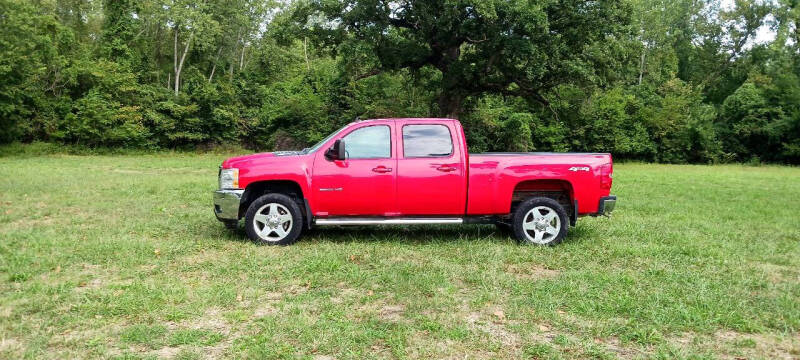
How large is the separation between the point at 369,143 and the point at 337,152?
0.47 metres

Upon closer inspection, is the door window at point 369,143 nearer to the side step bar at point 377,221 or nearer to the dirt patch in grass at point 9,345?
the side step bar at point 377,221

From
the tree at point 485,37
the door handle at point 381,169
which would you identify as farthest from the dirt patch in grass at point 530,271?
the tree at point 485,37

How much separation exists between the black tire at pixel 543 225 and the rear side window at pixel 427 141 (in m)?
1.24

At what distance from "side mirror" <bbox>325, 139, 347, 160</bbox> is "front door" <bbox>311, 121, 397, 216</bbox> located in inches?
2.4

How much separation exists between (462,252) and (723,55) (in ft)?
157

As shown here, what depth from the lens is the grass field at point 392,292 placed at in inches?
167

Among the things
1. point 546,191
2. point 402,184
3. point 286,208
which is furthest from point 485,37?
point 286,208

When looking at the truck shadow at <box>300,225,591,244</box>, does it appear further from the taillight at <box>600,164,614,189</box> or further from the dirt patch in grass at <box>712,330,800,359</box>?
the dirt patch in grass at <box>712,330,800,359</box>

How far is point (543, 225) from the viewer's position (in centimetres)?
781

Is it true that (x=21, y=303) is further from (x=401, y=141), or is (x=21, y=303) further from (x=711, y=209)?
(x=711, y=209)

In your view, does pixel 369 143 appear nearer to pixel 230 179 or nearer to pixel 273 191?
pixel 273 191

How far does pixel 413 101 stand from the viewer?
109 feet

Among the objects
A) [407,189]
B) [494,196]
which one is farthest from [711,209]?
[407,189]

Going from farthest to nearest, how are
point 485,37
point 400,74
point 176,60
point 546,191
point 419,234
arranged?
point 176,60 < point 400,74 < point 485,37 < point 419,234 < point 546,191
